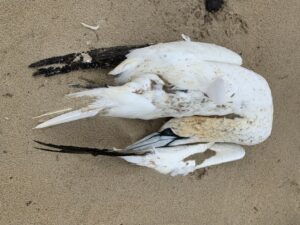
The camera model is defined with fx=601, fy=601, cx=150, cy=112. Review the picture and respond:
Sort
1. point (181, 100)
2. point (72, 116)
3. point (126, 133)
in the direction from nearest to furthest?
point (72, 116) → point (181, 100) → point (126, 133)

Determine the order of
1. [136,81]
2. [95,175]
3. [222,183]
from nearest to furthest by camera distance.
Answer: [136,81] → [95,175] → [222,183]

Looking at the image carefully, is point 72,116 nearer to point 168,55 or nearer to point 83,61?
point 83,61

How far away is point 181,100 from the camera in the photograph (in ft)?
7.73

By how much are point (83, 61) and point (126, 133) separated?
354 mm

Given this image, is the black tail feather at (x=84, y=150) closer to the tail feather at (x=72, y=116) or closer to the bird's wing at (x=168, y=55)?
the tail feather at (x=72, y=116)

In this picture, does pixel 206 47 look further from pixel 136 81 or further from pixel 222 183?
pixel 222 183

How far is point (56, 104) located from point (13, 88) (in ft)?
0.58

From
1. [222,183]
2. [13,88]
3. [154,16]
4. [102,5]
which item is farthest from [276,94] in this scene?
[13,88]

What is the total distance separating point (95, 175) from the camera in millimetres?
2467

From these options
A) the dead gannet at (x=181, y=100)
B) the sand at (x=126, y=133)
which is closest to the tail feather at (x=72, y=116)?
the dead gannet at (x=181, y=100)

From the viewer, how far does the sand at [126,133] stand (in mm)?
Result: 2348

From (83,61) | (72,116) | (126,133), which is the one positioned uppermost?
(83,61)

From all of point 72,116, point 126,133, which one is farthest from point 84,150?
point 126,133

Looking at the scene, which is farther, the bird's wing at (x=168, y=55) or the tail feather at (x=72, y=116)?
the bird's wing at (x=168, y=55)
